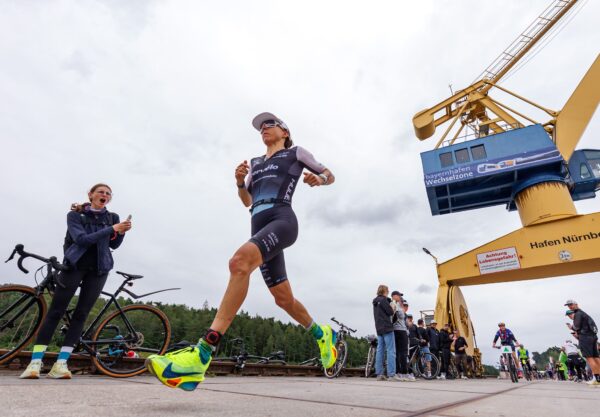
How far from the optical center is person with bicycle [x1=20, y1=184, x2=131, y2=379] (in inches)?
133

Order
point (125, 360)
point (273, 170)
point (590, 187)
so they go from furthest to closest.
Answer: point (590, 187), point (125, 360), point (273, 170)

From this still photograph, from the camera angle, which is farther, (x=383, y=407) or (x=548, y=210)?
(x=548, y=210)

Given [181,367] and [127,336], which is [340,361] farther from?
[181,367]

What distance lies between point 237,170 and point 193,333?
67.6 metres

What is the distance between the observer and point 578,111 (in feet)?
60.2

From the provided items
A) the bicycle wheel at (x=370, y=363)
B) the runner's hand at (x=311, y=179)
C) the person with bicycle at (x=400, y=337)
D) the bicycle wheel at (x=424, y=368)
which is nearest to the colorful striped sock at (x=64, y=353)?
the runner's hand at (x=311, y=179)

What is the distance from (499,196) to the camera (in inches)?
757

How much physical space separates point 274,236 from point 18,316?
127 inches

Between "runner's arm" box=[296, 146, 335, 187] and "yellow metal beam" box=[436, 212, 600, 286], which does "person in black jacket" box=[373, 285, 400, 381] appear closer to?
"runner's arm" box=[296, 146, 335, 187]

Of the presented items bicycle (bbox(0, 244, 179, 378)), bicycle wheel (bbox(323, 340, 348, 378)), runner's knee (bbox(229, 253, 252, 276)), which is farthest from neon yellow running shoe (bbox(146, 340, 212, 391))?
bicycle wheel (bbox(323, 340, 348, 378))

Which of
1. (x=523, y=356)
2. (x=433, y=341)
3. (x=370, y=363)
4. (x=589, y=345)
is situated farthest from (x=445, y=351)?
(x=523, y=356)

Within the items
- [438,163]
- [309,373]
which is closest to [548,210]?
[438,163]

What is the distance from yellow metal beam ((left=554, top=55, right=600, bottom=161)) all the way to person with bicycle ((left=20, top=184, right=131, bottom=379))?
70.4ft

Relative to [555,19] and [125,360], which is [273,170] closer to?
[125,360]
